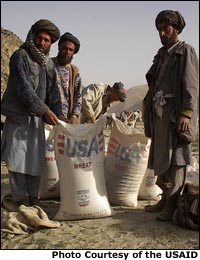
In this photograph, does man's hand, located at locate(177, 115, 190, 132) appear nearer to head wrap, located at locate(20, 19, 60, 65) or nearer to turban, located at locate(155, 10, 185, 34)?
turban, located at locate(155, 10, 185, 34)

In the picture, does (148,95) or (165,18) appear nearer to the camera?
(165,18)

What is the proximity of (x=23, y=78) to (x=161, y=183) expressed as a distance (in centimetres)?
148

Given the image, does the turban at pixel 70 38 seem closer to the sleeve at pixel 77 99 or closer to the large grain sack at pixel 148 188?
the sleeve at pixel 77 99

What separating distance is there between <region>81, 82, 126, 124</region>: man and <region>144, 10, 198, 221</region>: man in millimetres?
274

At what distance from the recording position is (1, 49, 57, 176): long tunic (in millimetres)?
2928

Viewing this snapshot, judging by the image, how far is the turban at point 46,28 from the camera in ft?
9.22

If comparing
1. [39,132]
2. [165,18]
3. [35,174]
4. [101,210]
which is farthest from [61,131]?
[165,18]

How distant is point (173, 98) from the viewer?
3.14m

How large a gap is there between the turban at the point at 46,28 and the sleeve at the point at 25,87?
217 millimetres

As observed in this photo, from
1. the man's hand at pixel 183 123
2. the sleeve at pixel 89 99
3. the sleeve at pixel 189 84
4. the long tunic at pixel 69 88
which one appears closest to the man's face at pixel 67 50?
the long tunic at pixel 69 88

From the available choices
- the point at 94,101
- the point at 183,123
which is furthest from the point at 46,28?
the point at 183,123

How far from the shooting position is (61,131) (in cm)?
312

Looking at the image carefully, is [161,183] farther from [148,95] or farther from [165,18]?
[165,18]

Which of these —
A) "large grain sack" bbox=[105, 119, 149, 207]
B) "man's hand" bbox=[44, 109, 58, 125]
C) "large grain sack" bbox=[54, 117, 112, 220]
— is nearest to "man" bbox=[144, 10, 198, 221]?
"large grain sack" bbox=[105, 119, 149, 207]
